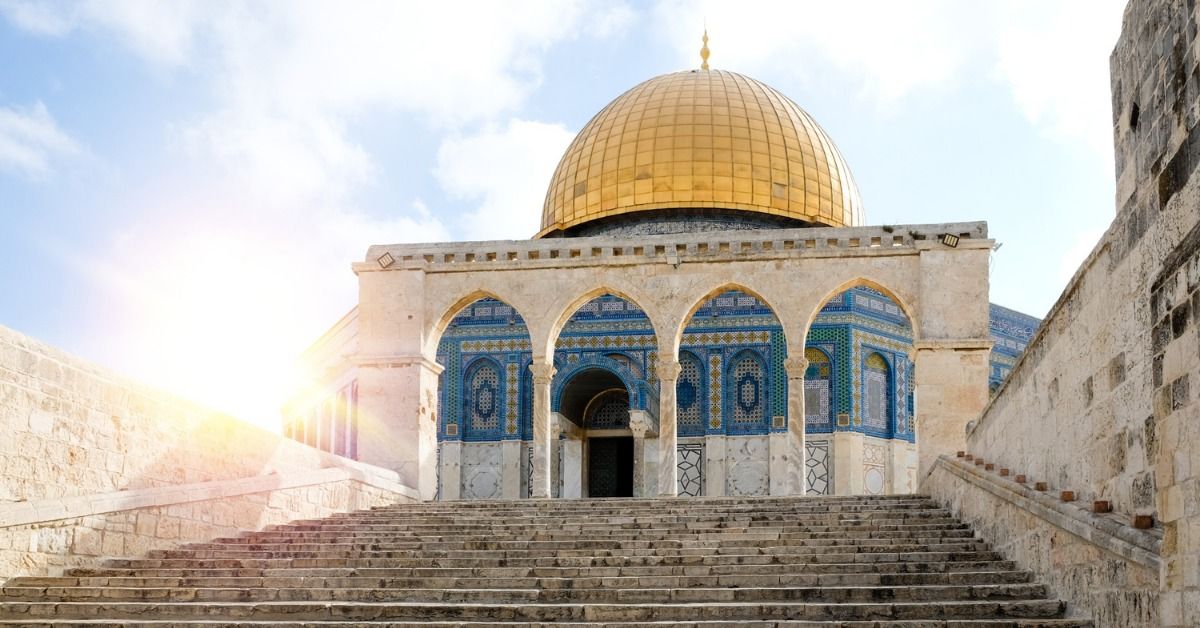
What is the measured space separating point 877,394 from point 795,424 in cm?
636

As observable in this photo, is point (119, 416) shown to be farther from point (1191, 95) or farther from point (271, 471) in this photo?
point (1191, 95)

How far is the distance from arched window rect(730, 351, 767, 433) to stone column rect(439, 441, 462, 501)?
4119 mm

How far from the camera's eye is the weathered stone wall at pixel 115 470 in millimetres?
8086

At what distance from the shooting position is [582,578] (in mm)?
7637

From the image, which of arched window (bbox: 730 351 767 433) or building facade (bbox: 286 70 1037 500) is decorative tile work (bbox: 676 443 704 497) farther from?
arched window (bbox: 730 351 767 433)

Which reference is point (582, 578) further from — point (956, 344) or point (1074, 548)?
point (956, 344)

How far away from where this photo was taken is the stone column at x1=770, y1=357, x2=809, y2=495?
13.9 m

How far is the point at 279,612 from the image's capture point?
288 inches

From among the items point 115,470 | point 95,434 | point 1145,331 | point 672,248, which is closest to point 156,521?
point 115,470

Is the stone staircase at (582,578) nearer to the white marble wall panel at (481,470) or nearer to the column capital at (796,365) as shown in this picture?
the column capital at (796,365)

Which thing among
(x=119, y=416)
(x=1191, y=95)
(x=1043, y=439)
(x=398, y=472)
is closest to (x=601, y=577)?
(x=1043, y=439)

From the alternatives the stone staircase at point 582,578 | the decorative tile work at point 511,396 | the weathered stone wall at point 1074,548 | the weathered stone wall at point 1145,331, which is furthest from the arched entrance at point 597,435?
the weathered stone wall at point 1145,331

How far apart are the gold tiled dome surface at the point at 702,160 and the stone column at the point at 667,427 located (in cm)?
515

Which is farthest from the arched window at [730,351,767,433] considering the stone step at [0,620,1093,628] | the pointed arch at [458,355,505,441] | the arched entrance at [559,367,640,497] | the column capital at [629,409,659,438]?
the stone step at [0,620,1093,628]
